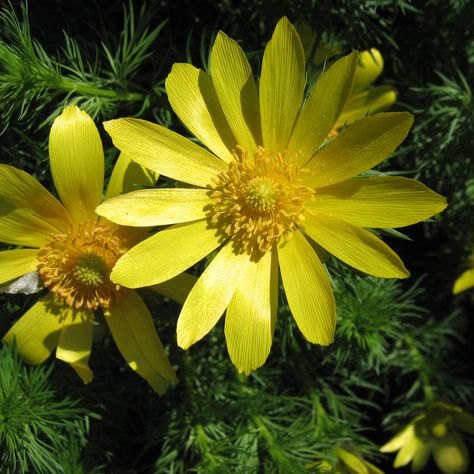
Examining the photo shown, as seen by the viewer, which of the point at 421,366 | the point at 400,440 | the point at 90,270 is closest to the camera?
the point at 90,270

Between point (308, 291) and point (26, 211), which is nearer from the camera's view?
point (308, 291)

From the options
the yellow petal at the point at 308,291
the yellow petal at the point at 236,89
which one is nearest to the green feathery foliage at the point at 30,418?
the yellow petal at the point at 308,291

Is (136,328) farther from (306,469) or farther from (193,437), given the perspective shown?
(306,469)

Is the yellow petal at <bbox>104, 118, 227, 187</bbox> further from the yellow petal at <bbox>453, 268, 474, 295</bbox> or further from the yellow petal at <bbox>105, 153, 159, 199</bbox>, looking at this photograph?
the yellow petal at <bbox>453, 268, 474, 295</bbox>

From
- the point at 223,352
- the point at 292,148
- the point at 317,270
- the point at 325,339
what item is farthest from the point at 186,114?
the point at 223,352

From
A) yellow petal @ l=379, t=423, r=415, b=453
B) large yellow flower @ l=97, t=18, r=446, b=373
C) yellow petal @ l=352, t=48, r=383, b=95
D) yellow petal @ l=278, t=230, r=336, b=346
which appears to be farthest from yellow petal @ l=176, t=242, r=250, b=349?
yellow petal @ l=379, t=423, r=415, b=453

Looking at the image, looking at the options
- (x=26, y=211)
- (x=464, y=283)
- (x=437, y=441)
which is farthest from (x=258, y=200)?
(x=437, y=441)

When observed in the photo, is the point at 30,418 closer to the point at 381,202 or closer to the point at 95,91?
the point at 95,91
